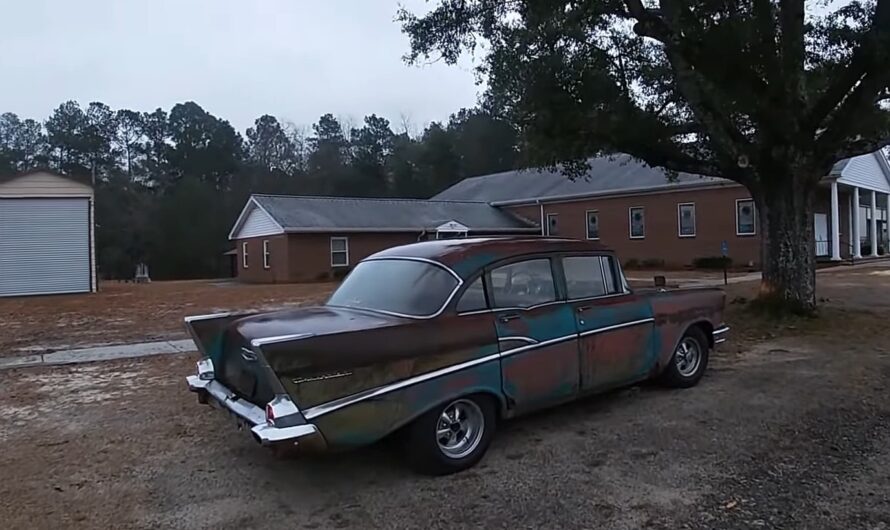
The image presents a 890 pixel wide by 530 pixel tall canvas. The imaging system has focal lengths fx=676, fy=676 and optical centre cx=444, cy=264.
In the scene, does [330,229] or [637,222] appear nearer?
[330,229]

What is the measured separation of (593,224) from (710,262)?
637cm

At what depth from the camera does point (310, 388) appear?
388 cm

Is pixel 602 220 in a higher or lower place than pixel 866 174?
lower

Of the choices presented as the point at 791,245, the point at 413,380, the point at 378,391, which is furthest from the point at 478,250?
the point at 791,245

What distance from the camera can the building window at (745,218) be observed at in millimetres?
26344

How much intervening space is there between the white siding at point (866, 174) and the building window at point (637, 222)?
305 inches

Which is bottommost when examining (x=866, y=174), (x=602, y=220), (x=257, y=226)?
(x=602, y=220)

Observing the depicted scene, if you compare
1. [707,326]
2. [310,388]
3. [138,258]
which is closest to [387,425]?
[310,388]

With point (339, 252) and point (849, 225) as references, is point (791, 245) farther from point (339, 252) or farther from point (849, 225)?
point (849, 225)

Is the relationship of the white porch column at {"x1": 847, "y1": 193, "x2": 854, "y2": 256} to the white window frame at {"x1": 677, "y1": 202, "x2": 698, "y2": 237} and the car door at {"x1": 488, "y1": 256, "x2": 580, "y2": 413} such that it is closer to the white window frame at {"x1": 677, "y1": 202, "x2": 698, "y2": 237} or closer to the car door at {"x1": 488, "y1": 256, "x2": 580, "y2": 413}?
the white window frame at {"x1": 677, "y1": 202, "x2": 698, "y2": 237}

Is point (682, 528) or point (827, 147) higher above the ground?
point (827, 147)

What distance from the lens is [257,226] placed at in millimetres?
31859

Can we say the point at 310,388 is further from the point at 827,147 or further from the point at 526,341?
the point at 827,147

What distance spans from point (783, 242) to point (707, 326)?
213 inches
